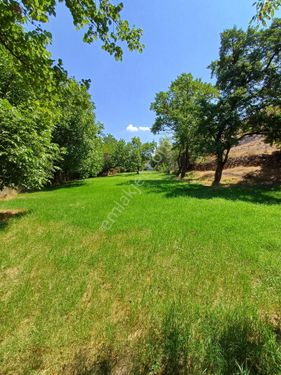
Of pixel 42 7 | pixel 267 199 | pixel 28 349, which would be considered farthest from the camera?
pixel 267 199

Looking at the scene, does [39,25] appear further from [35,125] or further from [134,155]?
[134,155]

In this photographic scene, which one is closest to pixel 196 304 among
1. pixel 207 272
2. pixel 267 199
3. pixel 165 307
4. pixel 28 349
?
pixel 165 307

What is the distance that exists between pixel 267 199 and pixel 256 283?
29.1 feet

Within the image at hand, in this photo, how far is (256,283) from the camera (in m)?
3.80

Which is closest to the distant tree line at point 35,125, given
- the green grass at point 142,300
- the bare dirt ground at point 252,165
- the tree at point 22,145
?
the tree at point 22,145

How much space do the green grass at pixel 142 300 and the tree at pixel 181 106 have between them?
16515mm

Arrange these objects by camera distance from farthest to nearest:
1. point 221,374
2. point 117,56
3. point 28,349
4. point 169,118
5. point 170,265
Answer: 1. point 169,118
2. point 170,265
3. point 117,56
4. point 28,349
5. point 221,374

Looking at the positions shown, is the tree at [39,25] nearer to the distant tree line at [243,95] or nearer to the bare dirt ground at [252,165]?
the distant tree line at [243,95]

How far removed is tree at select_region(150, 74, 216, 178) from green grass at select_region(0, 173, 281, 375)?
1652 centimetres

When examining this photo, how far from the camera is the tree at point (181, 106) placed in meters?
21.5

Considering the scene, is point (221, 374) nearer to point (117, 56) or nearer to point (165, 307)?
point (165, 307)

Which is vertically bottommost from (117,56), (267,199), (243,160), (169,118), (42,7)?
(267,199)

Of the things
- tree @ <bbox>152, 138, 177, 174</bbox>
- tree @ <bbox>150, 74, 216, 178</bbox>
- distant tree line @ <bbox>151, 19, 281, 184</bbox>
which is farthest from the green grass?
tree @ <bbox>152, 138, 177, 174</bbox>

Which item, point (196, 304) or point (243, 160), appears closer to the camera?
point (196, 304)
